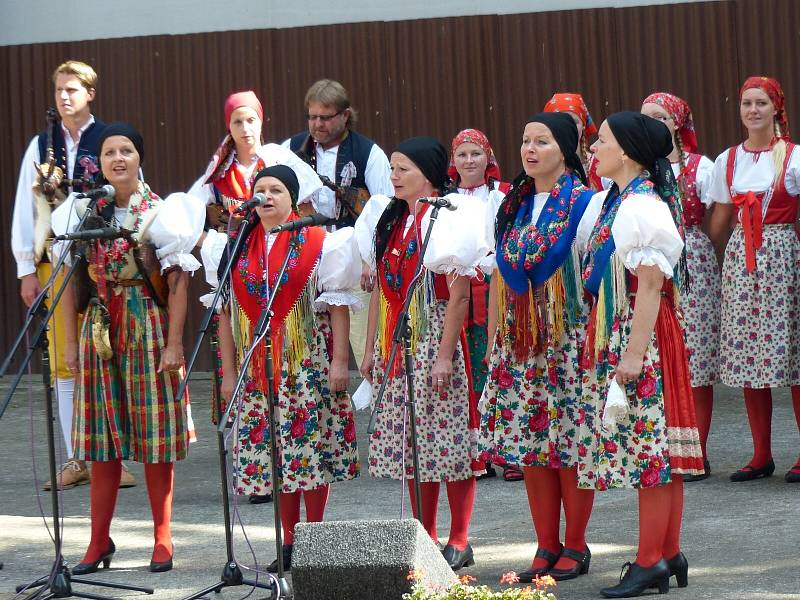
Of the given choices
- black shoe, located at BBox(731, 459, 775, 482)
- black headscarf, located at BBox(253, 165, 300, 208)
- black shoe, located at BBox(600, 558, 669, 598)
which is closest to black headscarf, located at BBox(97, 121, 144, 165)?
black headscarf, located at BBox(253, 165, 300, 208)

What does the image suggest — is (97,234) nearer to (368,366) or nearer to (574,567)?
(368,366)

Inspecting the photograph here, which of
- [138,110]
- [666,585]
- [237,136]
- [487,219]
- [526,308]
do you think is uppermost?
[138,110]

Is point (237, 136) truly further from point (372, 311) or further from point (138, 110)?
point (138, 110)

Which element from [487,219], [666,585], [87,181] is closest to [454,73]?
[87,181]

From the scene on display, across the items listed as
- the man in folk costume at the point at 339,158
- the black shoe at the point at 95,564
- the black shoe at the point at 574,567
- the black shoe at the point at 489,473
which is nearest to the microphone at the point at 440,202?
the black shoe at the point at 574,567

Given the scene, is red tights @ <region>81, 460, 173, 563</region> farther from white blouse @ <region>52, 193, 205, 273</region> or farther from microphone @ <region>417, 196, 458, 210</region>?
microphone @ <region>417, 196, 458, 210</region>

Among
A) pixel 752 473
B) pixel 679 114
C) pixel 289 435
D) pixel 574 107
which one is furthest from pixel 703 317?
pixel 289 435

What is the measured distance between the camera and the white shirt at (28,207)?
771 centimetres

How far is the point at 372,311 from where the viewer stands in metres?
6.20

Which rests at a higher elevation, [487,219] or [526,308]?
[487,219]

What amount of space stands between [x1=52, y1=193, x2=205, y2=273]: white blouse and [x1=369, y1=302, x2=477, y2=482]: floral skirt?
106 cm

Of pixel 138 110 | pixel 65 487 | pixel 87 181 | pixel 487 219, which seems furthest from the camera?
pixel 138 110

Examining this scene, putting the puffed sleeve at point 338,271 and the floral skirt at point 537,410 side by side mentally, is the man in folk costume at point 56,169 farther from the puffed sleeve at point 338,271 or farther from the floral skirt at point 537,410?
the floral skirt at point 537,410

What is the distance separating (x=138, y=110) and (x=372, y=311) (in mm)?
6106
